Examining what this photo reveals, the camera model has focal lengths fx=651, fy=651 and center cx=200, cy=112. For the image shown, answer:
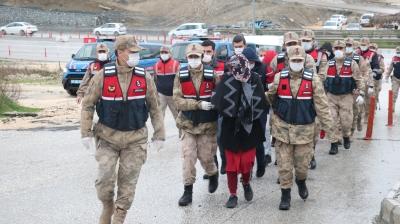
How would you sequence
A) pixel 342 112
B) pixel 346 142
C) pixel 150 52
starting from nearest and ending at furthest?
pixel 342 112 < pixel 346 142 < pixel 150 52

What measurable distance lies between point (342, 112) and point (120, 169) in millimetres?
6015

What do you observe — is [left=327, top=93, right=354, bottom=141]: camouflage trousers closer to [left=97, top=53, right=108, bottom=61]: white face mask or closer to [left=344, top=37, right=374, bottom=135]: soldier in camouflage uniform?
[left=344, top=37, right=374, bottom=135]: soldier in camouflage uniform

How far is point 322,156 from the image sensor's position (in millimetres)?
10766

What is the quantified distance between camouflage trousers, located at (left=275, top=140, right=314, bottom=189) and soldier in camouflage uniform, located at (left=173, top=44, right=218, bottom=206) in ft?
2.63

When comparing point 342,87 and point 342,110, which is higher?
point 342,87

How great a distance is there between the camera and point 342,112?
11.2 metres

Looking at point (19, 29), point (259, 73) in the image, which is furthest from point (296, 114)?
point (19, 29)

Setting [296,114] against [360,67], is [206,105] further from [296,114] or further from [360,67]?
[360,67]

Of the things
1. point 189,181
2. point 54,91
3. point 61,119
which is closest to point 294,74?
point 189,181

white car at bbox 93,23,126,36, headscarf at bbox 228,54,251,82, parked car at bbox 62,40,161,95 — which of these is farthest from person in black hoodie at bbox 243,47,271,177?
white car at bbox 93,23,126,36

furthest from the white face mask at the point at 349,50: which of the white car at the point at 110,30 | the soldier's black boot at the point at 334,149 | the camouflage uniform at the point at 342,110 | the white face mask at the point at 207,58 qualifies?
the white car at the point at 110,30

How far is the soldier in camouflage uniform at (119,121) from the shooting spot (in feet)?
19.9

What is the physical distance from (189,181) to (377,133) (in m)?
6.80

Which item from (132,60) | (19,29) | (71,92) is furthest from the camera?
(19,29)
